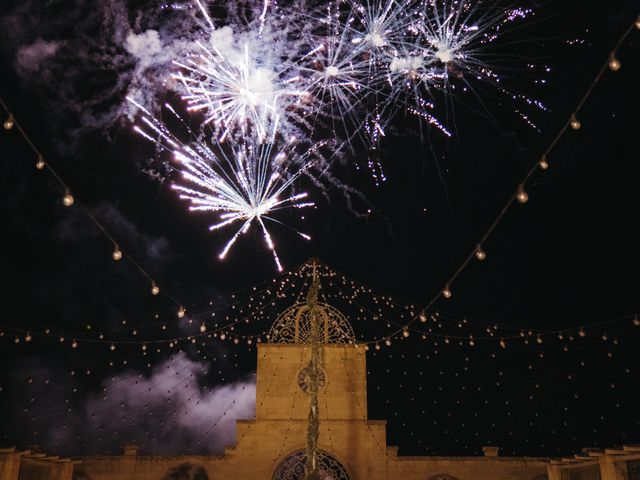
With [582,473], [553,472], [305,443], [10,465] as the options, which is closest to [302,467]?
[305,443]

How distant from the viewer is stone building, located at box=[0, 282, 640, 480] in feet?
58.8

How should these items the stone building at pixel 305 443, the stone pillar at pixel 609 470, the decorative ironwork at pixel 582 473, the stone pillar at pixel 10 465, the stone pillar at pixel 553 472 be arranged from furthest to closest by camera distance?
the stone building at pixel 305 443, the stone pillar at pixel 553 472, the decorative ironwork at pixel 582 473, the stone pillar at pixel 10 465, the stone pillar at pixel 609 470

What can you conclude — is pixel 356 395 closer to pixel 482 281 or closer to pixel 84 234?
pixel 482 281

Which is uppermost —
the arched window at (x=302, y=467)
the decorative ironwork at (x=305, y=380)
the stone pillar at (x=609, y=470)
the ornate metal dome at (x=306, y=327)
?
the ornate metal dome at (x=306, y=327)

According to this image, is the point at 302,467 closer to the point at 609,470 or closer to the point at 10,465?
the point at 10,465

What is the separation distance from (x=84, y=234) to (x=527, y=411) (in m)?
16.3

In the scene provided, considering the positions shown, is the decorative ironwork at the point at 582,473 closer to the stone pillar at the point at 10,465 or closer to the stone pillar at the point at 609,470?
the stone pillar at the point at 609,470

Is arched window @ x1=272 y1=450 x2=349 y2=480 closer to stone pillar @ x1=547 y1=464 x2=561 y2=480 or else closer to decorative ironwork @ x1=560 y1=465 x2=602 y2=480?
stone pillar @ x1=547 y1=464 x2=561 y2=480

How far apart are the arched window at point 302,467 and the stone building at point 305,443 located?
0.03 m

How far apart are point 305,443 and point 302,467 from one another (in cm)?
69

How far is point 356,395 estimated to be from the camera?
1967cm

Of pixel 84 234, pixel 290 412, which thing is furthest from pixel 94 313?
pixel 290 412

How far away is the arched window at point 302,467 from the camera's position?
18250mm

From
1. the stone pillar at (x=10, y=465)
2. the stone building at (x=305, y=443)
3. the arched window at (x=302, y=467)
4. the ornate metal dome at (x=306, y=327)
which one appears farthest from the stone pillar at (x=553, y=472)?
the stone pillar at (x=10, y=465)
